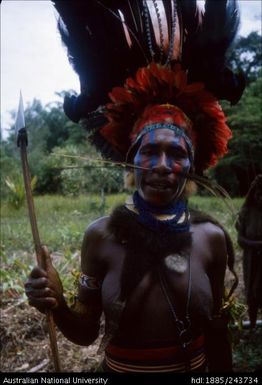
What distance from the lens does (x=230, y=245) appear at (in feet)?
7.18

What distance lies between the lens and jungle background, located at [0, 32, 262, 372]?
4113 mm

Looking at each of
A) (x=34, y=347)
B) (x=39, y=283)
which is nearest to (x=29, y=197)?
(x=39, y=283)

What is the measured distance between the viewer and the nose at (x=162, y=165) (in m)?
1.93

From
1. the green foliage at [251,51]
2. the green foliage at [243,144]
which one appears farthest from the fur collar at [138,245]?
the green foliage at [251,51]

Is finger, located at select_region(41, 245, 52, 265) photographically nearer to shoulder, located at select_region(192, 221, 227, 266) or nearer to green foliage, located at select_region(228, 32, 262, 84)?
shoulder, located at select_region(192, 221, 227, 266)

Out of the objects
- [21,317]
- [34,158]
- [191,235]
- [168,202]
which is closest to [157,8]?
[168,202]

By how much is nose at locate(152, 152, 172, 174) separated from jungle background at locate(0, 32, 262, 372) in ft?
0.74

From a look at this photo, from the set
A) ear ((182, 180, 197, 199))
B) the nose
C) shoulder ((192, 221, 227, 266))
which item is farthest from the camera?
ear ((182, 180, 197, 199))

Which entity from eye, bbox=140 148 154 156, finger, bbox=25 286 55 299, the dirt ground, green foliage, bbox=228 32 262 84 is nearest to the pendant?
eye, bbox=140 148 154 156

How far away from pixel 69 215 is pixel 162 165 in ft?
33.9

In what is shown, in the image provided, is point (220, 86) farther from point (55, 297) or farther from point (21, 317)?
point (21, 317)

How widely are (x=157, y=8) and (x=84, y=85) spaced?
0.53 m

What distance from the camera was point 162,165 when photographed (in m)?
1.94

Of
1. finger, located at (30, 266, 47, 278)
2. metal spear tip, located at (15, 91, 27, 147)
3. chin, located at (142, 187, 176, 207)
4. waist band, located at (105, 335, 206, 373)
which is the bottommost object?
waist band, located at (105, 335, 206, 373)
